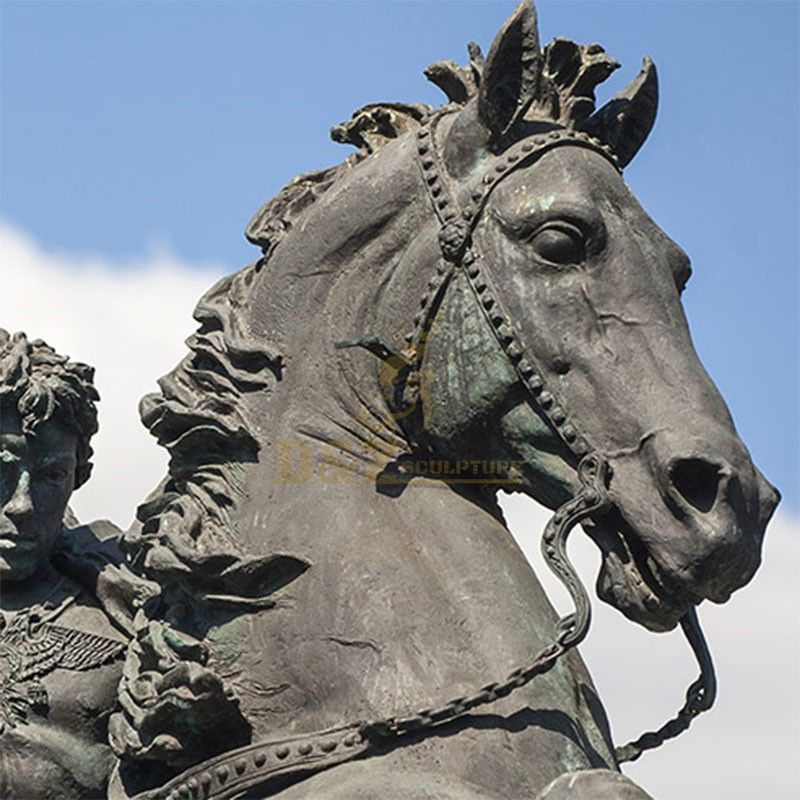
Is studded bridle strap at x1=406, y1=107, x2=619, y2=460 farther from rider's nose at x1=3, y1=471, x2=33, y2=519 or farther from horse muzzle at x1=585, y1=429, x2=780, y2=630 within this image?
rider's nose at x1=3, y1=471, x2=33, y2=519

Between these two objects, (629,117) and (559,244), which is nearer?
(559,244)

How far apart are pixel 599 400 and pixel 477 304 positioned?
0.42 metres

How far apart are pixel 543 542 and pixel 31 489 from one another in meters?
1.70

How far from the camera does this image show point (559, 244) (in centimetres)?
518

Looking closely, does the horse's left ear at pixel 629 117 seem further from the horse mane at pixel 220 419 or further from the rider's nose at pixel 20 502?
the rider's nose at pixel 20 502

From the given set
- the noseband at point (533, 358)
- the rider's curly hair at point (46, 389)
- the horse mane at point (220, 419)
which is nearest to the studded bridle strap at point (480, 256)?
the noseband at point (533, 358)

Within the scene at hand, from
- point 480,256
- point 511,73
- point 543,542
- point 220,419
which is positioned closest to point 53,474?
point 220,419

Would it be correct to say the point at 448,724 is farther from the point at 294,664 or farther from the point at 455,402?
the point at 455,402

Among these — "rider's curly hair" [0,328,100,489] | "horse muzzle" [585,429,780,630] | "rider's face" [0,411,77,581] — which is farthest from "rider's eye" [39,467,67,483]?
"horse muzzle" [585,429,780,630]

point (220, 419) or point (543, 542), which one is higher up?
point (220, 419)

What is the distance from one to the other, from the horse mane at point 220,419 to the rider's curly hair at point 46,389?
502 mm

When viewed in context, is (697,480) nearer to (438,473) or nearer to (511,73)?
(438,473)

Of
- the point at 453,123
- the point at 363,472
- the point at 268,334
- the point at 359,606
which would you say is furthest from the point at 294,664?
the point at 453,123

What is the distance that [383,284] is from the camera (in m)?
5.38
